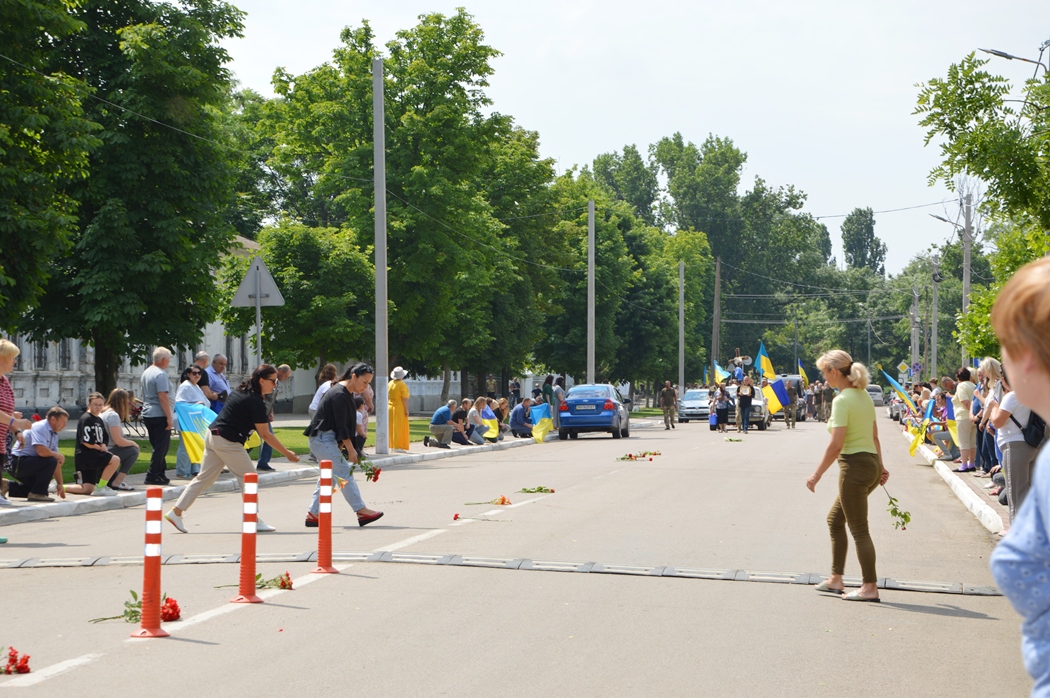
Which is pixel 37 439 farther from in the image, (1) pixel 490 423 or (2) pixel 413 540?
(1) pixel 490 423

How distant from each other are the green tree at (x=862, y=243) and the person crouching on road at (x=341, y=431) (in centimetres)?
17478

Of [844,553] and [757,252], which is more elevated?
[757,252]

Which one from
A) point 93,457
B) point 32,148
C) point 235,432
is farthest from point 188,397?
point 32,148

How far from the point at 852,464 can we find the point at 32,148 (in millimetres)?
17273

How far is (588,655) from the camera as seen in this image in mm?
7152

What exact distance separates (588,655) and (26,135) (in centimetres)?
1799

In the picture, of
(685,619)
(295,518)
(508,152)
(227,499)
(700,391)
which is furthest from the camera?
(700,391)

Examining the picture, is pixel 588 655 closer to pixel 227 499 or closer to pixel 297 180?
pixel 227 499

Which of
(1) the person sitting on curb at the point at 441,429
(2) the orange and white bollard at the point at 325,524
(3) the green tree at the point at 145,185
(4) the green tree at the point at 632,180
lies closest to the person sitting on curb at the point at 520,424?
(1) the person sitting on curb at the point at 441,429

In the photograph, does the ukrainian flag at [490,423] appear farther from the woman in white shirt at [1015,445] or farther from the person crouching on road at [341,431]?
the woman in white shirt at [1015,445]

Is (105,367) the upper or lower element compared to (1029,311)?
lower

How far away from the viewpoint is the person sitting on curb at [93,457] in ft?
54.6

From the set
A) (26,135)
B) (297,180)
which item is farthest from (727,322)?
(26,135)

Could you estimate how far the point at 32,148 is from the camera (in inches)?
871
